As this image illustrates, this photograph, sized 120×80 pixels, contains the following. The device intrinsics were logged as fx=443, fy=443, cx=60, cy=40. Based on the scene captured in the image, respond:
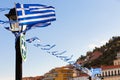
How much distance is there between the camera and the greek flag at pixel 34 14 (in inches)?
280

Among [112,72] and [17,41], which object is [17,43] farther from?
[112,72]

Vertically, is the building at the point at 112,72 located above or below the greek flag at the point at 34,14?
above

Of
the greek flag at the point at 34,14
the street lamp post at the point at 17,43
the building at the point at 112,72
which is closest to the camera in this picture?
the street lamp post at the point at 17,43

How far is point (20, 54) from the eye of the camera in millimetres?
6965

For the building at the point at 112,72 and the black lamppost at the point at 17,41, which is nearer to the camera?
the black lamppost at the point at 17,41

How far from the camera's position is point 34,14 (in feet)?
23.8

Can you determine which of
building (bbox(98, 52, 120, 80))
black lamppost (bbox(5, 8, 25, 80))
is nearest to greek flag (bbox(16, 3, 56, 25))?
black lamppost (bbox(5, 8, 25, 80))

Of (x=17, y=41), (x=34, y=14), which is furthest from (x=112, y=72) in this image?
(x=17, y=41)

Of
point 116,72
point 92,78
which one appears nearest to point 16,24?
point 92,78

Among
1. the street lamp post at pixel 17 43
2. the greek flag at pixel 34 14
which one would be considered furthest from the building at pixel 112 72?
the street lamp post at pixel 17 43

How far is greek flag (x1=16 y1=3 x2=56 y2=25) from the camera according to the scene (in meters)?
7.12

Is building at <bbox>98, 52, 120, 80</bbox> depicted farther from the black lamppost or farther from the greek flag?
the black lamppost

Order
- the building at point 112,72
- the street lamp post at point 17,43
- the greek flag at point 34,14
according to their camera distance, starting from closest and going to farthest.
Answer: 1. the street lamp post at point 17,43
2. the greek flag at point 34,14
3. the building at point 112,72

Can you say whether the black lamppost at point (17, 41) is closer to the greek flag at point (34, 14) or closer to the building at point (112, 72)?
the greek flag at point (34, 14)
